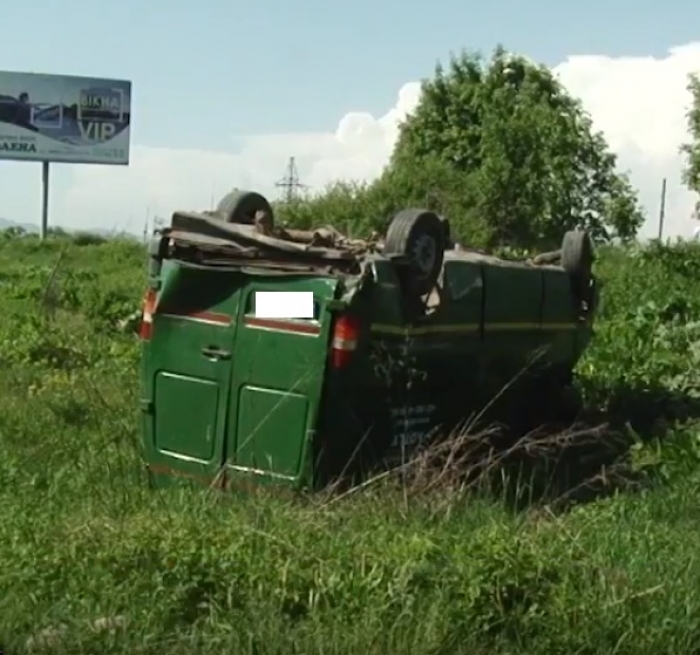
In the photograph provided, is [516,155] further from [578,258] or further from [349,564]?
[349,564]

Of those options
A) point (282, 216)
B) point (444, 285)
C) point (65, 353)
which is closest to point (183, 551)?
point (444, 285)

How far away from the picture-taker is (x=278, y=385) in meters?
7.88

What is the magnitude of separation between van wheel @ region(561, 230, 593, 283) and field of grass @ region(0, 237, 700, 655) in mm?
1715

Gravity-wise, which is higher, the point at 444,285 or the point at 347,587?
the point at 444,285

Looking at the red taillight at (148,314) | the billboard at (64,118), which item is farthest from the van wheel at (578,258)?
the billboard at (64,118)

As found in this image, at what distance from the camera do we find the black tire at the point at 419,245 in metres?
8.25

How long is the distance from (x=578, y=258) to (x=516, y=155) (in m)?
36.4

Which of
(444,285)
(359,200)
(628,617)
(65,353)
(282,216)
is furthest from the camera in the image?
(359,200)

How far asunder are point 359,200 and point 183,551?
3337 centimetres

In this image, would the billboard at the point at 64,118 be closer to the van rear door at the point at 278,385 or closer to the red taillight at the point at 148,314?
the red taillight at the point at 148,314

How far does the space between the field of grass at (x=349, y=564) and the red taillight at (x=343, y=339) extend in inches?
28.2

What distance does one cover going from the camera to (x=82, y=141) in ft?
143

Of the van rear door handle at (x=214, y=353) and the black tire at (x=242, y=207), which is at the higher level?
the black tire at (x=242, y=207)

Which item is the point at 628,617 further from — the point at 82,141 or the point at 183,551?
the point at 82,141
